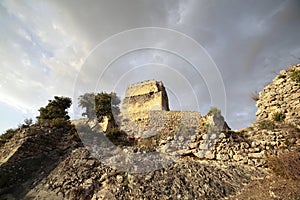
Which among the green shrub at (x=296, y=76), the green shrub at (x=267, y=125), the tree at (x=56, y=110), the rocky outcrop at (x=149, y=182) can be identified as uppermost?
the tree at (x=56, y=110)

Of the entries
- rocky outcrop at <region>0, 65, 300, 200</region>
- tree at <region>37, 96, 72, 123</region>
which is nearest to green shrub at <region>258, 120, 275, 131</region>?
rocky outcrop at <region>0, 65, 300, 200</region>

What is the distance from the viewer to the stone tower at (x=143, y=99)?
1912cm

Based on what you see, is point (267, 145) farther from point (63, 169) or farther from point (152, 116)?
point (152, 116)

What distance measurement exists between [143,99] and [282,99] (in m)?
14.4

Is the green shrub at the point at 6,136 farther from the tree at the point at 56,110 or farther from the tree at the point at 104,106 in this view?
the tree at the point at 104,106

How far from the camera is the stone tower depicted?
62.7ft

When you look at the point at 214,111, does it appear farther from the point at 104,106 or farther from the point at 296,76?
the point at 104,106

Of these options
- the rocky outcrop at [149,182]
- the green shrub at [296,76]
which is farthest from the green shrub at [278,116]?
the rocky outcrop at [149,182]

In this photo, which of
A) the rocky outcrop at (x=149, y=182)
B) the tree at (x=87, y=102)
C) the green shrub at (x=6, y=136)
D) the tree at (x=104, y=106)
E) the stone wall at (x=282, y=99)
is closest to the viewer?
the rocky outcrop at (x=149, y=182)

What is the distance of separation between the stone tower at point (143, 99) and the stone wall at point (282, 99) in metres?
10.7

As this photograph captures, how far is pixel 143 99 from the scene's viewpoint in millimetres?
20828

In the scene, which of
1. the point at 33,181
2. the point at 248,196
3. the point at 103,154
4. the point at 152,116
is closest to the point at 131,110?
the point at 152,116

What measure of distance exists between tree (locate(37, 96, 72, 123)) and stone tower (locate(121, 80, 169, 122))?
5.95 meters

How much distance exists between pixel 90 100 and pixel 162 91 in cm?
866
